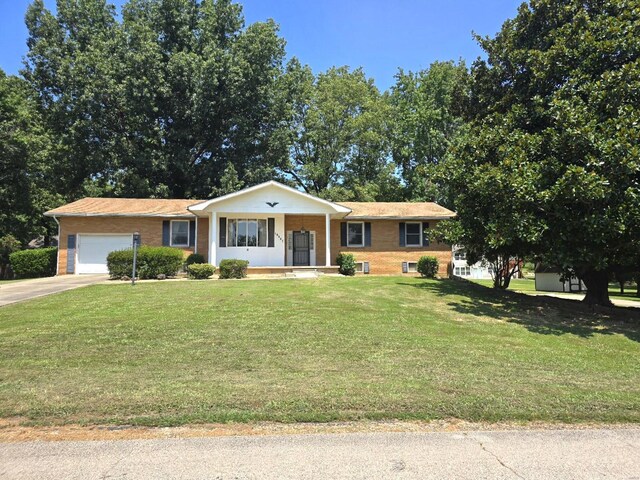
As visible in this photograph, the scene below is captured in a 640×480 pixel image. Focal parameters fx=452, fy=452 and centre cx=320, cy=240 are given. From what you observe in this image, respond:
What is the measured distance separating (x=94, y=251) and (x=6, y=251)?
9.41m

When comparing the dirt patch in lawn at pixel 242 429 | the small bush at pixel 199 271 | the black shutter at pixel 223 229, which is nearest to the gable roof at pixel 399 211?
the black shutter at pixel 223 229

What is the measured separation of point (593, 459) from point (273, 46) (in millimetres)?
33341

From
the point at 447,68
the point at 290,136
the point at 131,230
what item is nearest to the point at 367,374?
the point at 131,230

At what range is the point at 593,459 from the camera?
3.85 meters

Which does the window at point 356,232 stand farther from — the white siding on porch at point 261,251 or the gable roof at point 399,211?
the white siding on porch at point 261,251

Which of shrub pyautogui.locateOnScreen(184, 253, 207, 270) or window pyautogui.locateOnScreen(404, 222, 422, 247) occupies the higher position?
window pyautogui.locateOnScreen(404, 222, 422, 247)

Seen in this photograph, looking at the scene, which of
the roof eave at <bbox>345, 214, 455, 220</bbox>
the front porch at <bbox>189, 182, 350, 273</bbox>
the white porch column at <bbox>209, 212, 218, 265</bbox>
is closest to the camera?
the white porch column at <bbox>209, 212, 218, 265</bbox>

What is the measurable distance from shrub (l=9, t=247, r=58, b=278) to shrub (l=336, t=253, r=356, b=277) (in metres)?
14.8

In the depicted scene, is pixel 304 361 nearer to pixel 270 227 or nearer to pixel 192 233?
pixel 270 227

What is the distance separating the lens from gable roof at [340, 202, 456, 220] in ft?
78.5

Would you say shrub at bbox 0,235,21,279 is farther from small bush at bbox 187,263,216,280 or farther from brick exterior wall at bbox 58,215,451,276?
small bush at bbox 187,263,216,280

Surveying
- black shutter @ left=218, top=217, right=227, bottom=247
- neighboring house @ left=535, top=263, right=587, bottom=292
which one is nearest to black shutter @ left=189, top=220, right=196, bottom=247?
black shutter @ left=218, top=217, right=227, bottom=247

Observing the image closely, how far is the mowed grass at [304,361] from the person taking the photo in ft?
15.9

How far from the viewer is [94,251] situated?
22453mm
